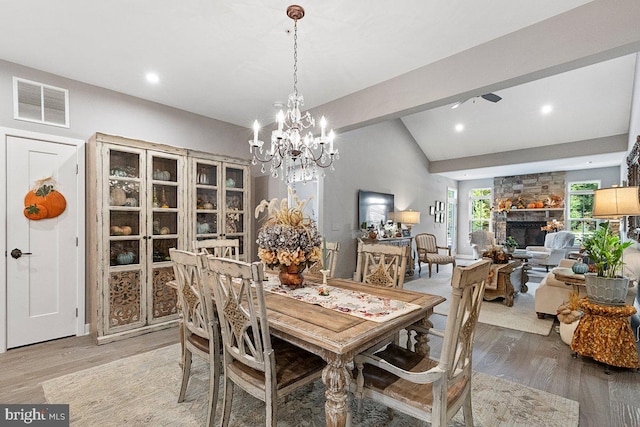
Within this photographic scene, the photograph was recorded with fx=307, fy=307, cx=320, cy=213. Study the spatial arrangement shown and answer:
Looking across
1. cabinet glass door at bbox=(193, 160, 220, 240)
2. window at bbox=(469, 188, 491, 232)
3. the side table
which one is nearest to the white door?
cabinet glass door at bbox=(193, 160, 220, 240)

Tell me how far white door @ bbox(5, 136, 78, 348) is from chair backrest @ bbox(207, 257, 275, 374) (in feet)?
8.62

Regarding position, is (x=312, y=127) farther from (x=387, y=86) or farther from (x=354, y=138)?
(x=354, y=138)

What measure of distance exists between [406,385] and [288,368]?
0.63m

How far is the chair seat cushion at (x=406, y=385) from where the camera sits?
1.39 meters

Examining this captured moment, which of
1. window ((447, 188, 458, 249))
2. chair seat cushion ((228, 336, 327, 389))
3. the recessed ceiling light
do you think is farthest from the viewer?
window ((447, 188, 458, 249))

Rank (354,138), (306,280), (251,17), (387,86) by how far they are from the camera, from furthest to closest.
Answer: (354,138), (387,86), (306,280), (251,17)

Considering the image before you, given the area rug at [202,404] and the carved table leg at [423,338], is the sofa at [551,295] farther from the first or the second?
the carved table leg at [423,338]

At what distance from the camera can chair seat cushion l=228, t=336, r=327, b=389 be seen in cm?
159

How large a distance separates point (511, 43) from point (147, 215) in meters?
3.86

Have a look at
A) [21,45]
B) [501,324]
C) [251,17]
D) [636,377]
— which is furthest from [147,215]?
[636,377]

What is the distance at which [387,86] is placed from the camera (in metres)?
3.22

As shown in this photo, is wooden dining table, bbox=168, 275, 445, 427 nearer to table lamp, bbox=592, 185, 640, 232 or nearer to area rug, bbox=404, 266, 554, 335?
table lamp, bbox=592, 185, 640, 232

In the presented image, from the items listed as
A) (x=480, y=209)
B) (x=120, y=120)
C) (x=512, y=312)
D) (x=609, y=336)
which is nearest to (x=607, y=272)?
(x=609, y=336)

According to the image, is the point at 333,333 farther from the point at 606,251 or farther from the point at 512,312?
the point at 512,312
